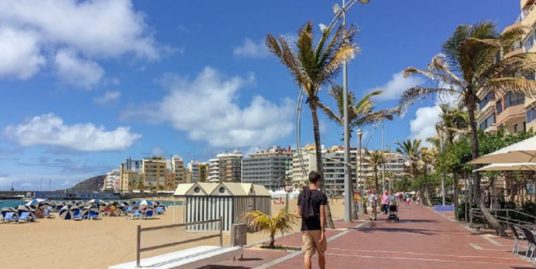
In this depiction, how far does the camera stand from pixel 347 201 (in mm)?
25344

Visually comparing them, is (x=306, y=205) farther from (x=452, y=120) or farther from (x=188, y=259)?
(x=452, y=120)

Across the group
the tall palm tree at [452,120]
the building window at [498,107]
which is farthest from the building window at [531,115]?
the building window at [498,107]

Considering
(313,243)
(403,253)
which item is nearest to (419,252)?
(403,253)

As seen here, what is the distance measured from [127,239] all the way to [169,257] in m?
11.1

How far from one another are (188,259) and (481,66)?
44.1 feet

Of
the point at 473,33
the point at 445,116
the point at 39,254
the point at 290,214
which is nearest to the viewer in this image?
the point at 290,214

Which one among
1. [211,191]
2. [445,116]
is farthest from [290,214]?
[445,116]

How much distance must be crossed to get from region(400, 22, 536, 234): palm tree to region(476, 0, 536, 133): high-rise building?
33.6 feet

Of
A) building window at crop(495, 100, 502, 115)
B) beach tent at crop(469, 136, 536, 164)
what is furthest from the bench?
building window at crop(495, 100, 502, 115)

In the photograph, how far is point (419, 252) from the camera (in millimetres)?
13625

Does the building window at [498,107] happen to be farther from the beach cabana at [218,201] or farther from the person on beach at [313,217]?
the person on beach at [313,217]

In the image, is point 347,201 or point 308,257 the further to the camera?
point 347,201

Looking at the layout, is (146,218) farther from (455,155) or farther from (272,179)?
(272,179)

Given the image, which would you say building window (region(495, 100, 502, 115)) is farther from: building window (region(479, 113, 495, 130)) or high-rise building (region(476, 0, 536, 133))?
building window (region(479, 113, 495, 130))
